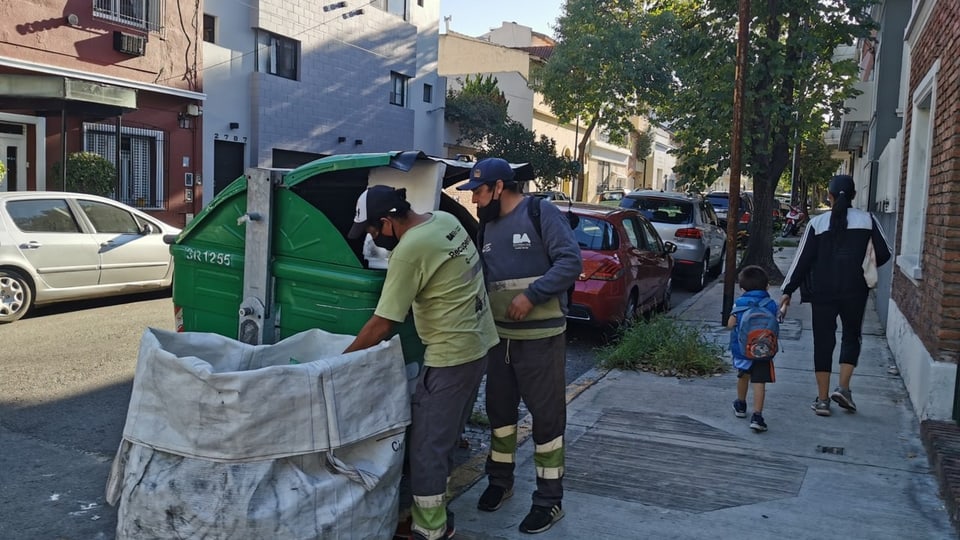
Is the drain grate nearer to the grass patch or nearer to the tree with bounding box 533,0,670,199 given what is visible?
the grass patch

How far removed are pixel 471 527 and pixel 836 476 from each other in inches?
90.5

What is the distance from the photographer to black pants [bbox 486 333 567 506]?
4148mm

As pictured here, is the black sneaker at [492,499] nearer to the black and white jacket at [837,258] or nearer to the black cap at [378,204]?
the black cap at [378,204]

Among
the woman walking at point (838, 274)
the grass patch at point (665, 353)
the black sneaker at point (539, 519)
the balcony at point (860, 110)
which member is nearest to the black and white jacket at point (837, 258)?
the woman walking at point (838, 274)

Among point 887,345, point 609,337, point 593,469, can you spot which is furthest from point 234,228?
point 887,345

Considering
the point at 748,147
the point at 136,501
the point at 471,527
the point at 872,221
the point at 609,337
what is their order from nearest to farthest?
1. the point at 136,501
2. the point at 471,527
3. the point at 872,221
4. the point at 609,337
5. the point at 748,147

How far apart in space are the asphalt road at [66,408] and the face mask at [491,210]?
2422mm

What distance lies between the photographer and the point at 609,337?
9.40 metres

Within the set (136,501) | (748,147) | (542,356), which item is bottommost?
(136,501)

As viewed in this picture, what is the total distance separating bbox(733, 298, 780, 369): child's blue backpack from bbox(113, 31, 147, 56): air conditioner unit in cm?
1520

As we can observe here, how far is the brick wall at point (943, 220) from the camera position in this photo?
5387mm

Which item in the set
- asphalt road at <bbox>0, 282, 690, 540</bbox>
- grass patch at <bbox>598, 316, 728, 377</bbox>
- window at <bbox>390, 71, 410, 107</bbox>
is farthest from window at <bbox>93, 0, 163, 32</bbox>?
grass patch at <bbox>598, 316, 728, 377</bbox>

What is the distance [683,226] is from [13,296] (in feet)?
32.4

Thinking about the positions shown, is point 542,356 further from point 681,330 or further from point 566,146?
point 566,146
